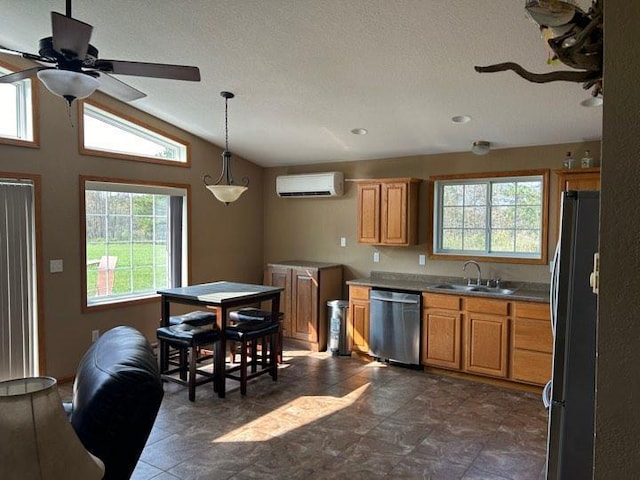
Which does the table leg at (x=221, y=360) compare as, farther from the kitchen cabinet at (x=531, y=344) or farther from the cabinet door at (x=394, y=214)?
the kitchen cabinet at (x=531, y=344)

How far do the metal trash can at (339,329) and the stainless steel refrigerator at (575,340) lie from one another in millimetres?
3641

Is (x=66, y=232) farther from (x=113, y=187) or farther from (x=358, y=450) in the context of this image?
(x=358, y=450)

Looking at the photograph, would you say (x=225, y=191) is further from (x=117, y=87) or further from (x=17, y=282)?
(x=17, y=282)

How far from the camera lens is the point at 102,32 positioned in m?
3.53

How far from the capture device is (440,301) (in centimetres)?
480

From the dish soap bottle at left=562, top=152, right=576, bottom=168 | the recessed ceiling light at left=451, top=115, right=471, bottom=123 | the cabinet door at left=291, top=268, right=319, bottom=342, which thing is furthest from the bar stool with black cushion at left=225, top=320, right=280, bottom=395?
the dish soap bottle at left=562, top=152, right=576, bottom=168

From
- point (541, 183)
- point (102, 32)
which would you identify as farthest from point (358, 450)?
point (102, 32)

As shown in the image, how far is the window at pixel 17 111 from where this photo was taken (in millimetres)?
4109

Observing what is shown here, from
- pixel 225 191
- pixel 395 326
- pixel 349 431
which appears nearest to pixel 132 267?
pixel 225 191

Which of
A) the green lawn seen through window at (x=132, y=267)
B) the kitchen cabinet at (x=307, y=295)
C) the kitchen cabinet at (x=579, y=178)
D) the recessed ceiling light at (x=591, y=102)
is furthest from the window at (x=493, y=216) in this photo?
the green lawn seen through window at (x=132, y=267)

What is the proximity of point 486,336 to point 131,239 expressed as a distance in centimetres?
378

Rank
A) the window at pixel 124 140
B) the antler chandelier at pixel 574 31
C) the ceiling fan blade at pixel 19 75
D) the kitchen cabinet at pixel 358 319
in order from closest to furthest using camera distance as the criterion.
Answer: the antler chandelier at pixel 574 31
the ceiling fan blade at pixel 19 75
the window at pixel 124 140
the kitchen cabinet at pixel 358 319

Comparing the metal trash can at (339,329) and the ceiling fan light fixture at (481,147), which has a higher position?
the ceiling fan light fixture at (481,147)

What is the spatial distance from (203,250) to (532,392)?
3866 mm
